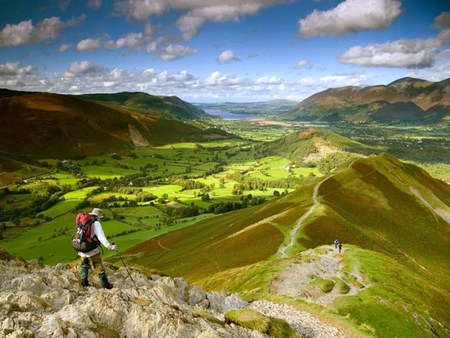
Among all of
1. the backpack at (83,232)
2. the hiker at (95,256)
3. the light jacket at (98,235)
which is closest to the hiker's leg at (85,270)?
the hiker at (95,256)

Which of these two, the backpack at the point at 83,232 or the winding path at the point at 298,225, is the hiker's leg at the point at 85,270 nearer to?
the backpack at the point at 83,232

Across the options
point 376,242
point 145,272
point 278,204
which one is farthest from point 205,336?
point 278,204

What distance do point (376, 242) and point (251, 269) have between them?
5595cm

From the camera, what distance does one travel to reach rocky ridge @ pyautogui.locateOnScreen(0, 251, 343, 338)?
18.9 metres

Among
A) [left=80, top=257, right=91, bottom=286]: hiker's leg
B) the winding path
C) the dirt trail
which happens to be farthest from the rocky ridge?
the winding path

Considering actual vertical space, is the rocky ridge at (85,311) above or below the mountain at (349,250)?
above

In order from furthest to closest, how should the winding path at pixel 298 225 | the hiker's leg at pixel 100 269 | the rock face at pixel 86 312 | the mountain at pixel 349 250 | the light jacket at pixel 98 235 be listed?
the winding path at pixel 298 225
the mountain at pixel 349 250
the hiker's leg at pixel 100 269
the light jacket at pixel 98 235
the rock face at pixel 86 312

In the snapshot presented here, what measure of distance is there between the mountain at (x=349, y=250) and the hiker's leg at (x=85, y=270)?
2781 centimetres

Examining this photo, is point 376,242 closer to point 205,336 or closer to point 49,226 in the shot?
point 205,336

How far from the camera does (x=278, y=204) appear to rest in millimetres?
145750

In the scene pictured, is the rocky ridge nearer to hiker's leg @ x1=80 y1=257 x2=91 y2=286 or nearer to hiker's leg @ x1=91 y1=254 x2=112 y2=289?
hiker's leg @ x1=80 y1=257 x2=91 y2=286

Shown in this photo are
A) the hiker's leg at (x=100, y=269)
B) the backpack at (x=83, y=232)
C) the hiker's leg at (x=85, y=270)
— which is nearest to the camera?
the backpack at (x=83, y=232)

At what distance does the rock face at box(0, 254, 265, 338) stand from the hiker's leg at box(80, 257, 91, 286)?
0.50 meters

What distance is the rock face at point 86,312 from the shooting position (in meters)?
18.8
